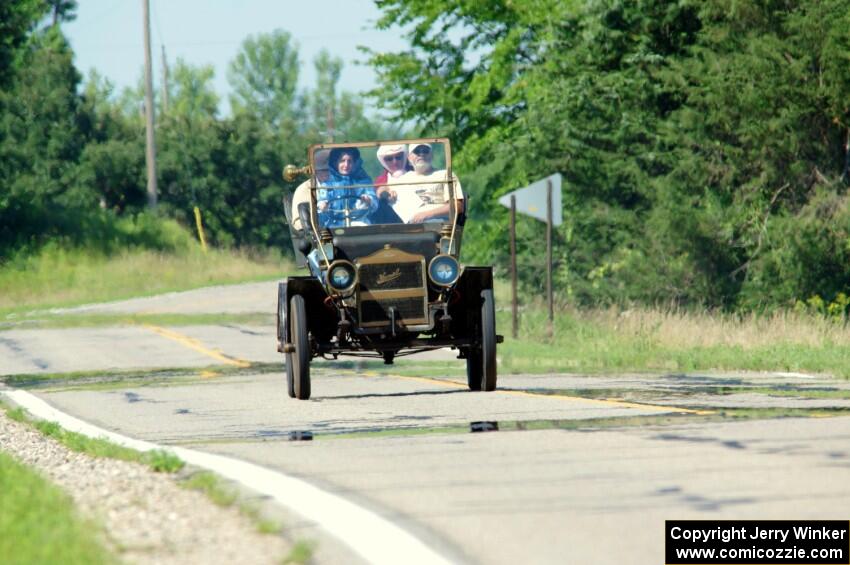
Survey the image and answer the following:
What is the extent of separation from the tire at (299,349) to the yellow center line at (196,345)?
21.9ft

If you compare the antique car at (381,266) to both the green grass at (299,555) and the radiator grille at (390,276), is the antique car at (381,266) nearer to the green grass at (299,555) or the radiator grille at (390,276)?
the radiator grille at (390,276)

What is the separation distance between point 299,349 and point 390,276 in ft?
3.72

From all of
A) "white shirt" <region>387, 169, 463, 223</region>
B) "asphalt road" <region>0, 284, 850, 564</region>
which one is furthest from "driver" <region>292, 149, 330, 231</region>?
"asphalt road" <region>0, 284, 850, 564</region>

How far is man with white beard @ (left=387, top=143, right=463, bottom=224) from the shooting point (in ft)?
52.1

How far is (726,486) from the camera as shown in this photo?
8234 mm

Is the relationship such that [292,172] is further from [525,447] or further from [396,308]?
[525,447]

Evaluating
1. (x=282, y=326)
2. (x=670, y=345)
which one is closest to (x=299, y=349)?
(x=282, y=326)

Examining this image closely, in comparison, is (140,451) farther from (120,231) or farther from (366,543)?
(120,231)

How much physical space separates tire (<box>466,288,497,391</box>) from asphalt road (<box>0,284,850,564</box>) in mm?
216

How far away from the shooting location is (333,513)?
7551 millimetres

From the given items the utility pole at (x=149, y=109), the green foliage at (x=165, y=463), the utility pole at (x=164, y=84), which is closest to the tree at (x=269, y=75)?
the utility pole at (x=164, y=84)

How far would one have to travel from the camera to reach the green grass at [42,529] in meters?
6.21

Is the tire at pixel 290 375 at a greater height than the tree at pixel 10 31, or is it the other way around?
the tree at pixel 10 31

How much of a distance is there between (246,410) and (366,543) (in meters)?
7.77
